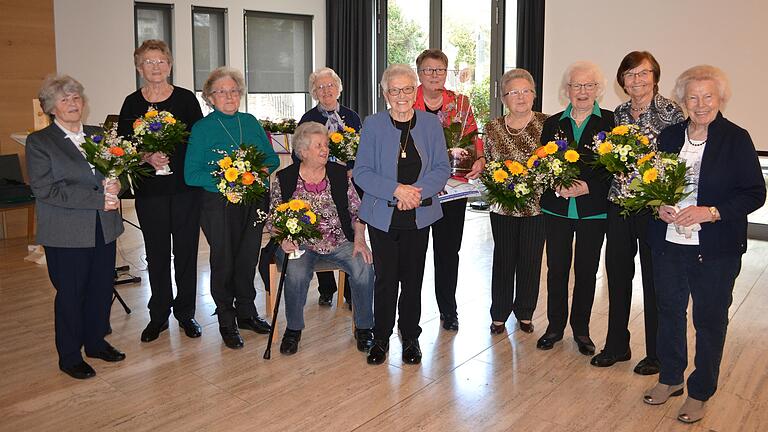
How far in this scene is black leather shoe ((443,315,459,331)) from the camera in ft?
14.9

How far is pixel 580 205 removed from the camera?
385 centimetres

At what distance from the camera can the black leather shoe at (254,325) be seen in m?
4.49

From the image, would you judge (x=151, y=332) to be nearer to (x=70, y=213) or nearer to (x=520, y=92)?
(x=70, y=213)

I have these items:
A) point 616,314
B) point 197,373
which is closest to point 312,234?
point 197,373

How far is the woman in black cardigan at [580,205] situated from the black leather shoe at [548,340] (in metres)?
0.12

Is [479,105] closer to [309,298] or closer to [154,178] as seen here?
[309,298]

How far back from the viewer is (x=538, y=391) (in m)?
3.60

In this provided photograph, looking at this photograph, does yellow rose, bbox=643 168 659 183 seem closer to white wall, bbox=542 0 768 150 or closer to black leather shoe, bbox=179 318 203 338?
black leather shoe, bbox=179 318 203 338

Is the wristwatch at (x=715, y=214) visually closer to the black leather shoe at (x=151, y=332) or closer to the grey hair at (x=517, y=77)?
the grey hair at (x=517, y=77)

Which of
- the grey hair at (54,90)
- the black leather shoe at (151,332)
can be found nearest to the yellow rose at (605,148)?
the grey hair at (54,90)

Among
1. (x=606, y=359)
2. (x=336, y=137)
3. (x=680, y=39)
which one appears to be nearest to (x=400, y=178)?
(x=336, y=137)

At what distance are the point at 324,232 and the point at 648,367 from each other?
6.67 feet

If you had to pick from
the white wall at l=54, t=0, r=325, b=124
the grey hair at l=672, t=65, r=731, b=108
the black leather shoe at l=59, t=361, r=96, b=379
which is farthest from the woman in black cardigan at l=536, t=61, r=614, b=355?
the white wall at l=54, t=0, r=325, b=124

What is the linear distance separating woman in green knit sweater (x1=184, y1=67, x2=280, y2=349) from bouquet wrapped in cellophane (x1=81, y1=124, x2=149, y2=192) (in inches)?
15.0
